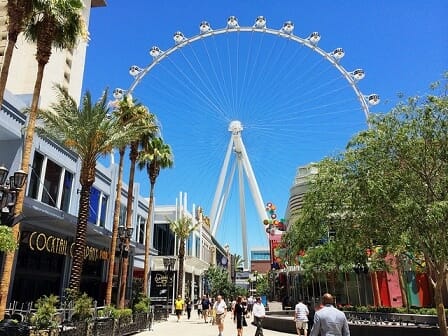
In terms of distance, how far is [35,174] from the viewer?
68.5 feet

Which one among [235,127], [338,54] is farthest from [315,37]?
[235,127]

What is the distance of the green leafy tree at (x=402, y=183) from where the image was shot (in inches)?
515

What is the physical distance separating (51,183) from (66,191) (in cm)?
174

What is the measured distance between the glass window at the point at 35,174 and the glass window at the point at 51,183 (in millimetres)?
607

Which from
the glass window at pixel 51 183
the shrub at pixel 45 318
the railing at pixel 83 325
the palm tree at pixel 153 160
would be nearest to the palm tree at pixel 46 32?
the railing at pixel 83 325

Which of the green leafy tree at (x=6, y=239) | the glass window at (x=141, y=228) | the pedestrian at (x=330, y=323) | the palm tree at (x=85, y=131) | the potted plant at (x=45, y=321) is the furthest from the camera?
the glass window at (x=141, y=228)

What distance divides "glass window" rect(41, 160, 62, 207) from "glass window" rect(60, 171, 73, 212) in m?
0.78

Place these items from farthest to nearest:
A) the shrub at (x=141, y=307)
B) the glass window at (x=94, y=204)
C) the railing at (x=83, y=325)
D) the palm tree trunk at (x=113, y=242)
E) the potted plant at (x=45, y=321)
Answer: the glass window at (x=94, y=204), the shrub at (x=141, y=307), the palm tree trunk at (x=113, y=242), the potted plant at (x=45, y=321), the railing at (x=83, y=325)

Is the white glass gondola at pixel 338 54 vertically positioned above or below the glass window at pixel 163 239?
above

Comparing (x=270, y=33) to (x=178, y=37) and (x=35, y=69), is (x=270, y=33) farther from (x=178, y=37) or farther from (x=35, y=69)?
(x=35, y=69)

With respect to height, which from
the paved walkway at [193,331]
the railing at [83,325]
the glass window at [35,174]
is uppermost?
the glass window at [35,174]

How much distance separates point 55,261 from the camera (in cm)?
2411

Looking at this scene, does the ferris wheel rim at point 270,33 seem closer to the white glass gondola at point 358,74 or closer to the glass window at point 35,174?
the white glass gondola at point 358,74

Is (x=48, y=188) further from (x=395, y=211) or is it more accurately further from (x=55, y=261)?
(x=395, y=211)
